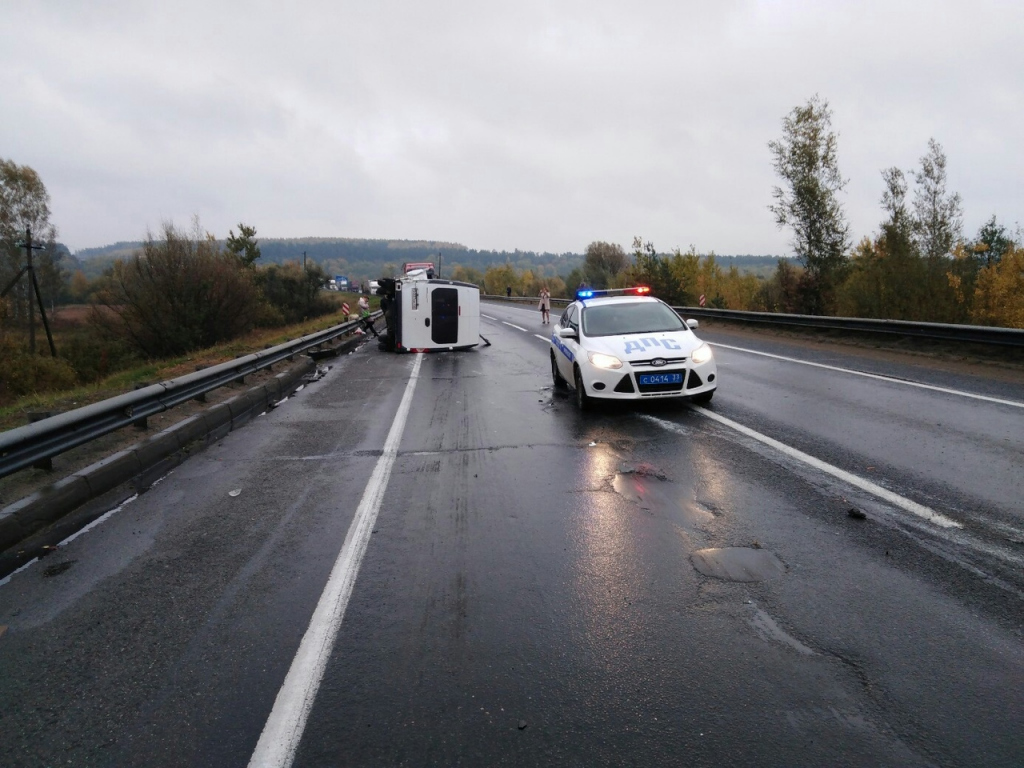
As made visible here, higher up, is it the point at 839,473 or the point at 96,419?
the point at 96,419

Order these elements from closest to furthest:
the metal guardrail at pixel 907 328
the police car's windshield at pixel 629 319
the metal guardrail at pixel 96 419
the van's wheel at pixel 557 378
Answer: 1. the metal guardrail at pixel 96 419
2. the police car's windshield at pixel 629 319
3. the van's wheel at pixel 557 378
4. the metal guardrail at pixel 907 328

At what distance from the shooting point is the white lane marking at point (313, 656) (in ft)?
8.89

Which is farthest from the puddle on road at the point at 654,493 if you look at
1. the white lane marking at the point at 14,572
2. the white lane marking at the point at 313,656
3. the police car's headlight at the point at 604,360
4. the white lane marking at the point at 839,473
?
the white lane marking at the point at 14,572

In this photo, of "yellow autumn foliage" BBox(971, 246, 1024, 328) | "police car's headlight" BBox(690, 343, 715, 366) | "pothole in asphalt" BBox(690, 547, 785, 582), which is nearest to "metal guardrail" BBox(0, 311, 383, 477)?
"pothole in asphalt" BBox(690, 547, 785, 582)

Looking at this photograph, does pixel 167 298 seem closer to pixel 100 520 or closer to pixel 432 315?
pixel 432 315

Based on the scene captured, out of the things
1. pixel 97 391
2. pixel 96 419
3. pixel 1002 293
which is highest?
pixel 1002 293

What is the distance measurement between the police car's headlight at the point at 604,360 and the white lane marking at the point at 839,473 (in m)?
0.83

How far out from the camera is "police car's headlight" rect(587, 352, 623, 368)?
9.22 metres

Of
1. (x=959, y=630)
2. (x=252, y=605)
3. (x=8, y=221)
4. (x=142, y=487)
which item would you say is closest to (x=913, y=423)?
(x=959, y=630)

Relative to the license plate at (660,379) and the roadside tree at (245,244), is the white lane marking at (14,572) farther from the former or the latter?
the roadside tree at (245,244)

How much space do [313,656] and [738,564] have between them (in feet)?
8.62

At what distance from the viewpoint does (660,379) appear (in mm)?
9141

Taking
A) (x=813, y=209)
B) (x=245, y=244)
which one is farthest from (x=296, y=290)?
(x=813, y=209)

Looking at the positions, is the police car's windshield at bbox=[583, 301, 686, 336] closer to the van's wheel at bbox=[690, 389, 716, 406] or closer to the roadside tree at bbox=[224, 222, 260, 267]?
the van's wheel at bbox=[690, 389, 716, 406]
